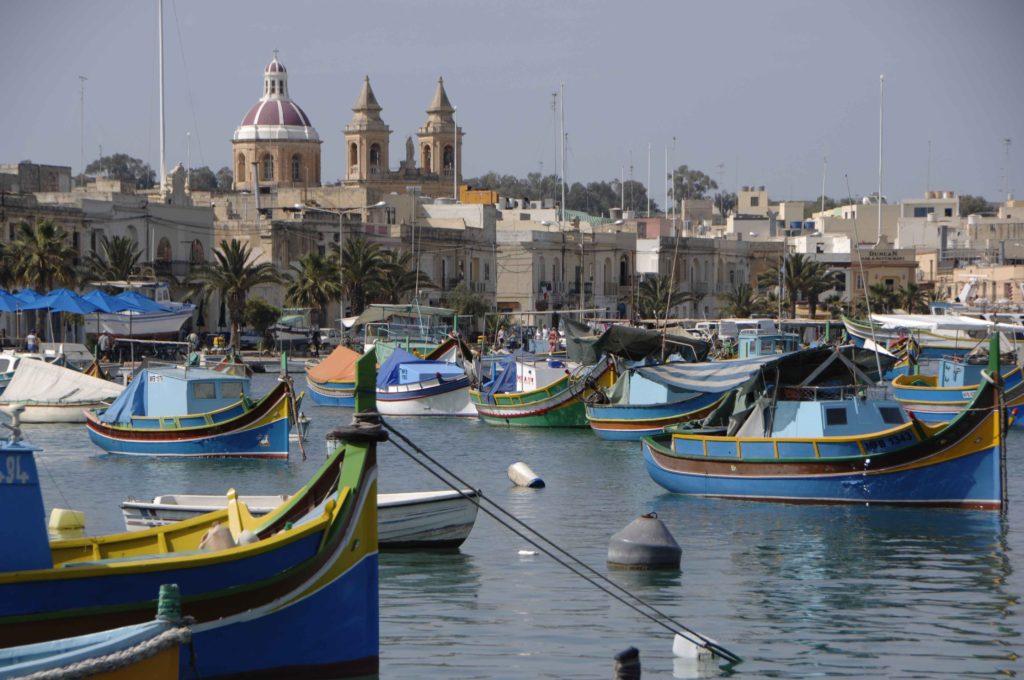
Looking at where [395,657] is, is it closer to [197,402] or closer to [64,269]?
[197,402]

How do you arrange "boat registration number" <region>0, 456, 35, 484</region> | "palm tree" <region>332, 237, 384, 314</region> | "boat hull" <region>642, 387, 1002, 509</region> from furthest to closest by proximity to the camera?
"palm tree" <region>332, 237, 384, 314</region>
"boat hull" <region>642, 387, 1002, 509</region>
"boat registration number" <region>0, 456, 35, 484</region>

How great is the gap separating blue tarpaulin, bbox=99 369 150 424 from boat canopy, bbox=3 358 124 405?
8557 millimetres

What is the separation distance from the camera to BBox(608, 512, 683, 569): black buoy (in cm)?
2275

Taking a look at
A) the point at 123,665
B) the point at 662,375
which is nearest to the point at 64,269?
the point at 662,375

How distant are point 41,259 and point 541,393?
1030 inches

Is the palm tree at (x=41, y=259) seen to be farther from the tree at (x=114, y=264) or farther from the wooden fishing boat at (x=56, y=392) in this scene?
the wooden fishing boat at (x=56, y=392)

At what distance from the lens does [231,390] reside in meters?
40.0

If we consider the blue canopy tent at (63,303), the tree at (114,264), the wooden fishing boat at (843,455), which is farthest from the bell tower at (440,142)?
the wooden fishing boat at (843,455)

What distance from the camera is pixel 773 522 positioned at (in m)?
27.9

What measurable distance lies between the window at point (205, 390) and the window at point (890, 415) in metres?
16.8

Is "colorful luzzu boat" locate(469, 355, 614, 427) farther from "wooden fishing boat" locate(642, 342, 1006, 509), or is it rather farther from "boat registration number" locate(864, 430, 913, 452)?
"boat registration number" locate(864, 430, 913, 452)

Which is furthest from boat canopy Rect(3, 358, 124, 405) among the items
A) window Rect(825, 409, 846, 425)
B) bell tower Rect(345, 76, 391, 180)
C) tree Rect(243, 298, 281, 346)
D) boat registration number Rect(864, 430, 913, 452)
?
bell tower Rect(345, 76, 391, 180)

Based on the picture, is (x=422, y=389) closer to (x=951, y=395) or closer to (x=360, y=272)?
(x=951, y=395)

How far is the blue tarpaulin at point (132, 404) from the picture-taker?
39.9m
